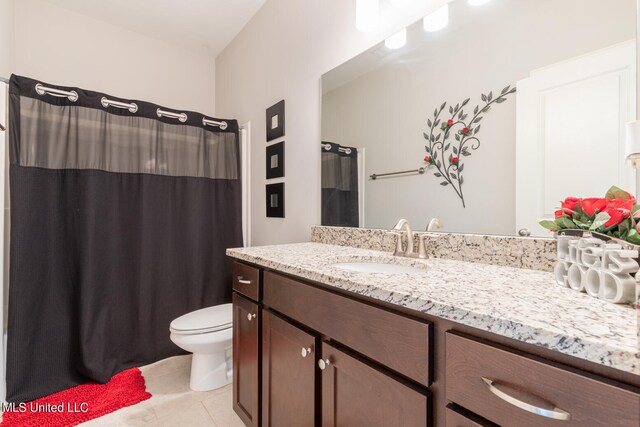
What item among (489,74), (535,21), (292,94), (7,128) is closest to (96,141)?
(7,128)

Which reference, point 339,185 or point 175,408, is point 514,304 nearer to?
point 339,185

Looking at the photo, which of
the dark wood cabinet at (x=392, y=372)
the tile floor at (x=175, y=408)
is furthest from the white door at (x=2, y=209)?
the dark wood cabinet at (x=392, y=372)

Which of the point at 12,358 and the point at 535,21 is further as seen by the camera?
the point at 12,358

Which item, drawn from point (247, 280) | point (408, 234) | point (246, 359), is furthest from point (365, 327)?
point (246, 359)

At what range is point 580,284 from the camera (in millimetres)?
647

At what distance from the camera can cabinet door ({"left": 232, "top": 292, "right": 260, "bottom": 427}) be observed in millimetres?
1213

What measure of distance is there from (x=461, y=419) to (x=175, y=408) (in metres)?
1.59

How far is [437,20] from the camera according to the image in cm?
121

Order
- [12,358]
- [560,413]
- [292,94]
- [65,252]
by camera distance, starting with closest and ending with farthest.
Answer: [560,413], [12,358], [65,252], [292,94]

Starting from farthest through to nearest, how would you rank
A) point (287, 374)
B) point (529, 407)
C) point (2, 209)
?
1. point (2, 209)
2. point (287, 374)
3. point (529, 407)

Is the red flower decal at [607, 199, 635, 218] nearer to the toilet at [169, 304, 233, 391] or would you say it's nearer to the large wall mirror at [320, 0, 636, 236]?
the large wall mirror at [320, 0, 636, 236]

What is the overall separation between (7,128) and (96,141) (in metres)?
0.38

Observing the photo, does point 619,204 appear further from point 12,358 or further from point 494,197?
point 12,358

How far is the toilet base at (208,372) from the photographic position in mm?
1741
